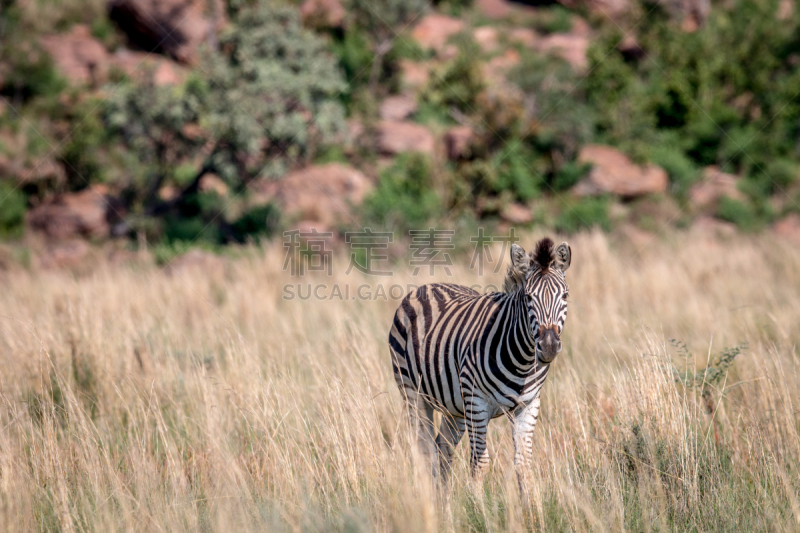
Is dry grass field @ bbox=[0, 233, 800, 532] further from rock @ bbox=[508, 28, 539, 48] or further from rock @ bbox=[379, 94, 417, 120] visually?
rock @ bbox=[508, 28, 539, 48]

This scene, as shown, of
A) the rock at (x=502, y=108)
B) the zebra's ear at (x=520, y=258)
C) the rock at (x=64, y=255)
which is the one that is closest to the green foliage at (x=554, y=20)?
the rock at (x=502, y=108)

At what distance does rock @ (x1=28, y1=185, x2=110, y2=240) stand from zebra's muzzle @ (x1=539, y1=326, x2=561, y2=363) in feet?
50.9

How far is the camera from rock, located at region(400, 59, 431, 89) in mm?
22750

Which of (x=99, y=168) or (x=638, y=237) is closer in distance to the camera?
(x=638, y=237)

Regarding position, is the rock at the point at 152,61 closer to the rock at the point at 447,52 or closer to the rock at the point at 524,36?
the rock at the point at 447,52

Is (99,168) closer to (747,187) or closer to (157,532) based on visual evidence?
(157,532)

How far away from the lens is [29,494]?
145 inches

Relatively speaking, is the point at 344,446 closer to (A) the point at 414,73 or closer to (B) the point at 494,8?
(A) the point at 414,73

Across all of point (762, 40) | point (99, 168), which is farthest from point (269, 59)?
point (762, 40)

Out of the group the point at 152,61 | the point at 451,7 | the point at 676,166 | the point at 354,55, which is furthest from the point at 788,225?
the point at 152,61

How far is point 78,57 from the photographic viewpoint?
71.9 feet

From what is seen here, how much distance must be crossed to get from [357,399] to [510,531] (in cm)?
129

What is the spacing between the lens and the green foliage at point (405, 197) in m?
15.3

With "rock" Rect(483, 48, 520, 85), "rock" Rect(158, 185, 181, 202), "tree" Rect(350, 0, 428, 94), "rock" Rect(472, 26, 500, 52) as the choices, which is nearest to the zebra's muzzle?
"rock" Rect(158, 185, 181, 202)
